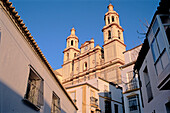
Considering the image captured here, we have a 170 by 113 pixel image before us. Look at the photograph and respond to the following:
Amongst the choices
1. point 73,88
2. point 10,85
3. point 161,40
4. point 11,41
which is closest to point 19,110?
point 10,85

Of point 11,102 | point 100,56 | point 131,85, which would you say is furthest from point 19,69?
point 100,56

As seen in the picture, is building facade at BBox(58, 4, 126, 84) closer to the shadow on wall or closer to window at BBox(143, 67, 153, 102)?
window at BBox(143, 67, 153, 102)

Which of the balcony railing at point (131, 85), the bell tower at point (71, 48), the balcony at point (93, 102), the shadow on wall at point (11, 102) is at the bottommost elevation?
the shadow on wall at point (11, 102)

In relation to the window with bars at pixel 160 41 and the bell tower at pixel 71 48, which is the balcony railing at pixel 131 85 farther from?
the bell tower at pixel 71 48

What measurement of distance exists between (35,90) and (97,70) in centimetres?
2807

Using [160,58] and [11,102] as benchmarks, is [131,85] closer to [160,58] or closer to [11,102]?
[160,58]

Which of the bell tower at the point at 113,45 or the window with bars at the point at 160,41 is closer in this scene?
the window with bars at the point at 160,41

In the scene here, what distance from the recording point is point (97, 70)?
36531 millimetres

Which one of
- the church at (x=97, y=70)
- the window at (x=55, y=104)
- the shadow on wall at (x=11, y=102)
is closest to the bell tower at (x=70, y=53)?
the church at (x=97, y=70)

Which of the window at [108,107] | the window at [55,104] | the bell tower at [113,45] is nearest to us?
the window at [55,104]

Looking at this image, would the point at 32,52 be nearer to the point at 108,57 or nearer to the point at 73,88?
the point at 73,88

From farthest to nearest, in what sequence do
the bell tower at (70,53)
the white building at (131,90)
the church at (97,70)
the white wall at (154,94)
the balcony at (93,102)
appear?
1. the bell tower at (70,53)
2. the church at (97,70)
3. the balcony at (93,102)
4. the white building at (131,90)
5. the white wall at (154,94)

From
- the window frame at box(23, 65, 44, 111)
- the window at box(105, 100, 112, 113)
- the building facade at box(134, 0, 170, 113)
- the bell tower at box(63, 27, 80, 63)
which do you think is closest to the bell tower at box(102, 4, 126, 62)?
the bell tower at box(63, 27, 80, 63)

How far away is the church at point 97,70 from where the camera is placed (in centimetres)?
2356
